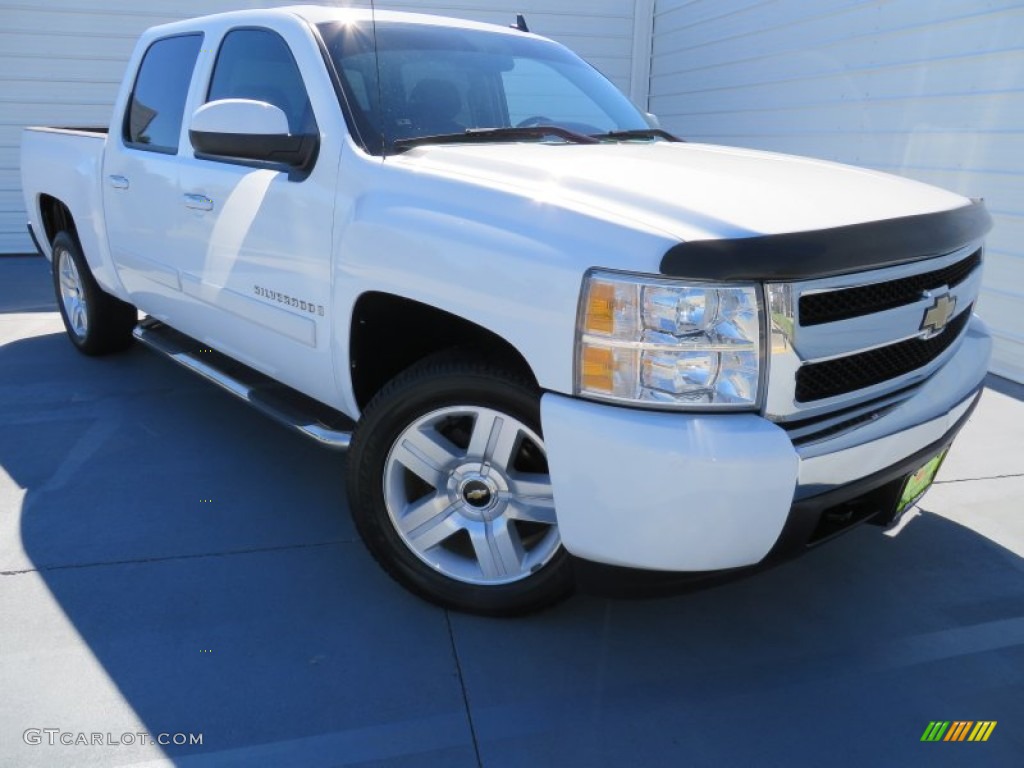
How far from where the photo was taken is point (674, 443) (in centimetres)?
189

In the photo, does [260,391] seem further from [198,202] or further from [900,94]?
[900,94]

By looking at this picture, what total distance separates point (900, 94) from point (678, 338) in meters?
5.22

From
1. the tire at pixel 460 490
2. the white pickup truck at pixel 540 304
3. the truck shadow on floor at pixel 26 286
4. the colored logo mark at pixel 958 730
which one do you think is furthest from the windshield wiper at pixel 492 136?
the truck shadow on floor at pixel 26 286

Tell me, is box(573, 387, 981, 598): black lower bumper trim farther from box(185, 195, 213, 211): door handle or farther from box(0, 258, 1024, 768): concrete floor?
box(185, 195, 213, 211): door handle

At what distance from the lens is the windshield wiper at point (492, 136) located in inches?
108

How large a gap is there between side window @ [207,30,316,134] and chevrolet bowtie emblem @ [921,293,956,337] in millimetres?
2067

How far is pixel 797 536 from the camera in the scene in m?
2.02

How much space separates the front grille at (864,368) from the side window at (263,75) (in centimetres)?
187

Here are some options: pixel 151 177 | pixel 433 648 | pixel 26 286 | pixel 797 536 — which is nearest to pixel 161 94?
pixel 151 177

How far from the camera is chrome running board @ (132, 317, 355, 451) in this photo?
294cm

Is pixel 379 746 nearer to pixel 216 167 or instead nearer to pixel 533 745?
pixel 533 745

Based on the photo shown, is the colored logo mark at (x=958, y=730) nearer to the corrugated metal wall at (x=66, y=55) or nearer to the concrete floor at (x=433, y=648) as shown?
the concrete floor at (x=433, y=648)

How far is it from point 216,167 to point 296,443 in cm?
137
